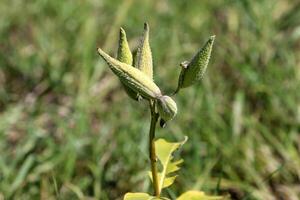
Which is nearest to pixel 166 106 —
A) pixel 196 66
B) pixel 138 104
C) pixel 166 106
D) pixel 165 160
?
pixel 166 106

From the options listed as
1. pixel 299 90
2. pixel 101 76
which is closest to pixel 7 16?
pixel 101 76

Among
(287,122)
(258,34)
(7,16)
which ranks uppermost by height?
(7,16)

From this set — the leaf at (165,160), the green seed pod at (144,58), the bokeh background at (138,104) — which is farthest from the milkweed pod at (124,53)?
the bokeh background at (138,104)

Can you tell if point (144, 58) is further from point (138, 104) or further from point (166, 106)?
point (138, 104)

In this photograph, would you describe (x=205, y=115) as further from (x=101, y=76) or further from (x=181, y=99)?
(x=101, y=76)

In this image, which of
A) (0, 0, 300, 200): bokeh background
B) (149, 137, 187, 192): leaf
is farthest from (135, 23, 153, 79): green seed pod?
(0, 0, 300, 200): bokeh background

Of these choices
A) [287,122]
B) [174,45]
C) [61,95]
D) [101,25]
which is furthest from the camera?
[101,25]

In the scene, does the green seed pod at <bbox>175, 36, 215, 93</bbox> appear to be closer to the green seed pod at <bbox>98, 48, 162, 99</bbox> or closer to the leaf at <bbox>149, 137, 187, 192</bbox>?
the green seed pod at <bbox>98, 48, 162, 99</bbox>

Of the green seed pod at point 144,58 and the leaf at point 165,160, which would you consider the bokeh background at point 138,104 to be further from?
the green seed pod at point 144,58
